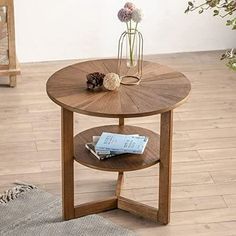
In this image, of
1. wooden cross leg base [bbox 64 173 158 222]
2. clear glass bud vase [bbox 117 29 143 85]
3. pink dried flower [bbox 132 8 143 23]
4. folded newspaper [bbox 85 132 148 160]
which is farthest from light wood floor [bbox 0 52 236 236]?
pink dried flower [bbox 132 8 143 23]

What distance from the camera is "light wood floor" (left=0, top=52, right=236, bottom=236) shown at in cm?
262

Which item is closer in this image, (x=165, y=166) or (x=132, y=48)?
(x=165, y=166)

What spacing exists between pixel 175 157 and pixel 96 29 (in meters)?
1.48

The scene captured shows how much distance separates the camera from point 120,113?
7.46 ft

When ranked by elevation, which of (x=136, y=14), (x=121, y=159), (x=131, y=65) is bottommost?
(x=121, y=159)

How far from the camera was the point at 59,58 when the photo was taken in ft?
14.0

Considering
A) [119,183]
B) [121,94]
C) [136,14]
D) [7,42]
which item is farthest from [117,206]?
[7,42]

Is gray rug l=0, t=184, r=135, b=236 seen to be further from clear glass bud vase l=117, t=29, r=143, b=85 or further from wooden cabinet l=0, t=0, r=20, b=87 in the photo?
wooden cabinet l=0, t=0, r=20, b=87

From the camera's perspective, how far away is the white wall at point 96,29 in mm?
4156

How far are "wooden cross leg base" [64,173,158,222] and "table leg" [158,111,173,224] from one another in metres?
0.04

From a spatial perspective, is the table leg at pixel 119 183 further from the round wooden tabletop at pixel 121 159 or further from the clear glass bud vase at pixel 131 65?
the clear glass bud vase at pixel 131 65

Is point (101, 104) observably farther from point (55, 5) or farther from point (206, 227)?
point (55, 5)

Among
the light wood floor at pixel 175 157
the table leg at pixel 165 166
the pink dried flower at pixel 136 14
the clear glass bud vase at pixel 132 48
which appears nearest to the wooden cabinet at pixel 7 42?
the light wood floor at pixel 175 157

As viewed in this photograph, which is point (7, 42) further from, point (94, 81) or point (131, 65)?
point (94, 81)
